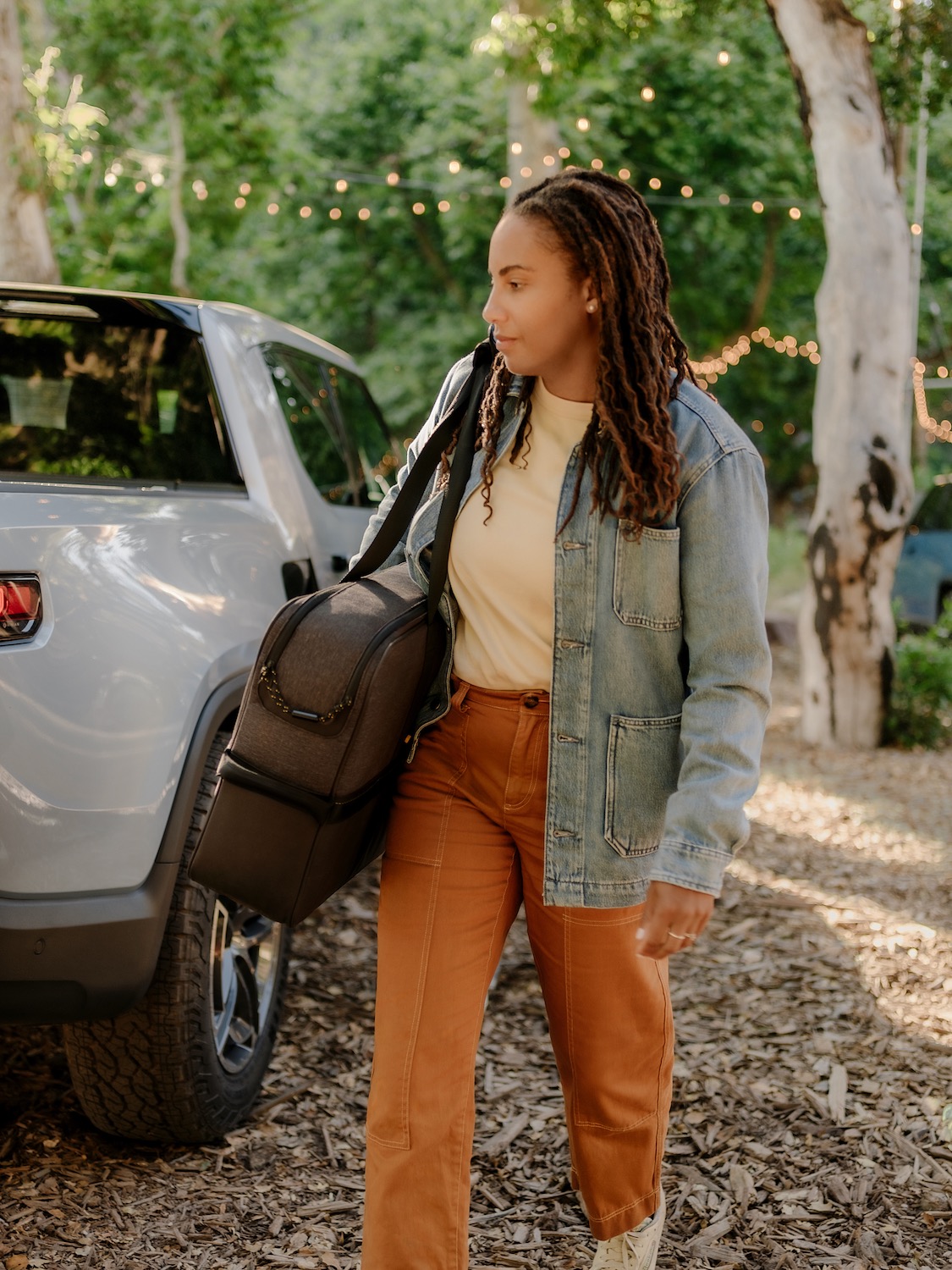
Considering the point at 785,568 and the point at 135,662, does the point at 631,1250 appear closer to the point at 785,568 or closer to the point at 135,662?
the point at 135,662

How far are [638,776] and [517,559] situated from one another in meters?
0.42

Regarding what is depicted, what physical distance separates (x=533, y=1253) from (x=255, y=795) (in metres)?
1.35

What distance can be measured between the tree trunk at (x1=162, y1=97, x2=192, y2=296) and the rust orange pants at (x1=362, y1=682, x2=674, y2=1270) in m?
12.1

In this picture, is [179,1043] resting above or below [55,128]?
below

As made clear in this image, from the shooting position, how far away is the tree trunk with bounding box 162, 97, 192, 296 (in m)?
13.4

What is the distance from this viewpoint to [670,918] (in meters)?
2.04

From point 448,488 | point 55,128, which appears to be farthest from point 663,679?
point 55,128

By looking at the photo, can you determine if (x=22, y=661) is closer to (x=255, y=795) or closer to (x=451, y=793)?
(x=255, y=795)

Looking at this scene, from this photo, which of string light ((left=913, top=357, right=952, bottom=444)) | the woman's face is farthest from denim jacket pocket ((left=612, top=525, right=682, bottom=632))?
string light ((left=913, top=357, right=952, bottom=444))

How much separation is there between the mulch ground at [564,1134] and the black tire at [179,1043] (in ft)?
0.43

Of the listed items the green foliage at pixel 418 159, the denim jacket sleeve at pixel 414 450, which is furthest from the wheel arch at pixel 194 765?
the green foliage at pixel 418 159

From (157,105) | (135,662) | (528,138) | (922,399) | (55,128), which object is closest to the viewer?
(135,662)

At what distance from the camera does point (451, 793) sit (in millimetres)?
2289

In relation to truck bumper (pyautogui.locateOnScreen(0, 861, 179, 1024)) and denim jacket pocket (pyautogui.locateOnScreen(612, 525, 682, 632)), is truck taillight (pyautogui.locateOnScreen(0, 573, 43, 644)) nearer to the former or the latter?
truck bumper (pyautogui.locateOnScreen(0, 861, 179, 1024))
